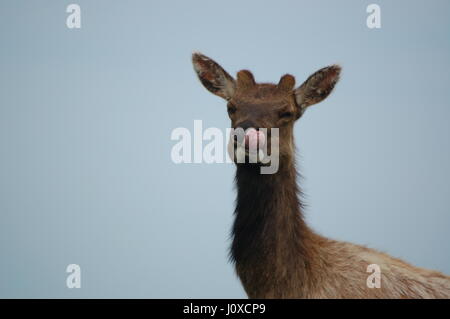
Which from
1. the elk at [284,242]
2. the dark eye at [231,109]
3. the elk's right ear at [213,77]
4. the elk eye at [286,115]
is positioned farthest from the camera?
the elk's right ear at [213,77]

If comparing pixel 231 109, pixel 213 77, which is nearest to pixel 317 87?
pixel 231 109

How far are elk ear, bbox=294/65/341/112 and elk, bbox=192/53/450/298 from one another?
0.30ft

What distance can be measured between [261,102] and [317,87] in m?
1.22

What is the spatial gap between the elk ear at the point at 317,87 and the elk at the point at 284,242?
91 mm

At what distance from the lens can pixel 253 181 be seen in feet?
33.4

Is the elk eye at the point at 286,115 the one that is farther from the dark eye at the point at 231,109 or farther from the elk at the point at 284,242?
the dark eye at the point at 231,109

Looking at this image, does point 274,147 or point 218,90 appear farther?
point 218,90

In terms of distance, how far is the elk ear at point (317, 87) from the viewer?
11055 mm

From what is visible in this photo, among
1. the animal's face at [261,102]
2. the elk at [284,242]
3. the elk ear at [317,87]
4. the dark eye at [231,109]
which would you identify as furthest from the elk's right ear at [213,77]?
the elk ear at [317,87]

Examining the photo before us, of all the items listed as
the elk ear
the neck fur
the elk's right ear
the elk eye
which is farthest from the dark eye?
the elk ear
